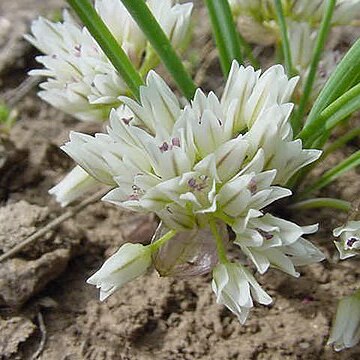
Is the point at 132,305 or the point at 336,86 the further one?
the point at 132,305

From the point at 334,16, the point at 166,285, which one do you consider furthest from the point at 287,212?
the point at 334,16

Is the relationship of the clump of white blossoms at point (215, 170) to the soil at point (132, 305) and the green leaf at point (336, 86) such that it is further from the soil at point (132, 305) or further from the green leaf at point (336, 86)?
the soil at point (132, 305)

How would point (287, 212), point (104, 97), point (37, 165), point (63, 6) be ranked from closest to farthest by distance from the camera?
point (104, 97) → point (287, 212) → point (37, 165) → point (63, 6)

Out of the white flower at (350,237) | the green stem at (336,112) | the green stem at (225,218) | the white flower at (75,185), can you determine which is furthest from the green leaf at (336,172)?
the white flower at (75,185)

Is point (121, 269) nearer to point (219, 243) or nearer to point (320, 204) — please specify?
point (219, 243)

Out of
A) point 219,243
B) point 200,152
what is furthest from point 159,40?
point 219,243

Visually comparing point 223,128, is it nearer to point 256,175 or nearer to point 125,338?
point 256,175

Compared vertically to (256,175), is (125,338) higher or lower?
lower
